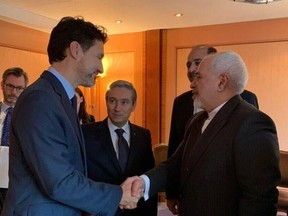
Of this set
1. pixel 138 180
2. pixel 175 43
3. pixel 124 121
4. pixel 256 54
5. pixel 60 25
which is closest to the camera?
pixel 60 25

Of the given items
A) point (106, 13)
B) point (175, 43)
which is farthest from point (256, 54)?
point (106, 13)

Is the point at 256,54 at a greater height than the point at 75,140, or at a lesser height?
greater

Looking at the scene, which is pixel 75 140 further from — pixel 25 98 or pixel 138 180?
pixel 138 180

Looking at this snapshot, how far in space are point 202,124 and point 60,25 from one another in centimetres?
81

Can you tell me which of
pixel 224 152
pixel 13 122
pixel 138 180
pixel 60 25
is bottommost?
pixel 138 180

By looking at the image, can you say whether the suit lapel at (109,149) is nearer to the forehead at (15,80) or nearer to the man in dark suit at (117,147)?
the man in dark suit at (117,147)

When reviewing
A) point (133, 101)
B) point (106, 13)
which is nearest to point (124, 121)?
point (133, 101)

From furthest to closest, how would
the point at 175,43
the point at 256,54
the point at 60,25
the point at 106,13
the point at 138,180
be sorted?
the point at 175,43
the point at 256,54
the point at 106,13
the point at 138,180
the point at 60,25

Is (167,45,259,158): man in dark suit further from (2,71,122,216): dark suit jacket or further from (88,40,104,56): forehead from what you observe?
(2,71,122,216): dark suit jacket

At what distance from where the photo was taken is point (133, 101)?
7.25ft

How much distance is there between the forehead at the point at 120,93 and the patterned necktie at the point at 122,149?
0.21 metres

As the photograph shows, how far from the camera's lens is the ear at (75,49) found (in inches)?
56.2

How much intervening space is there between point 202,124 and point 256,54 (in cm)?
422

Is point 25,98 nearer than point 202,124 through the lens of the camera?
Yes
